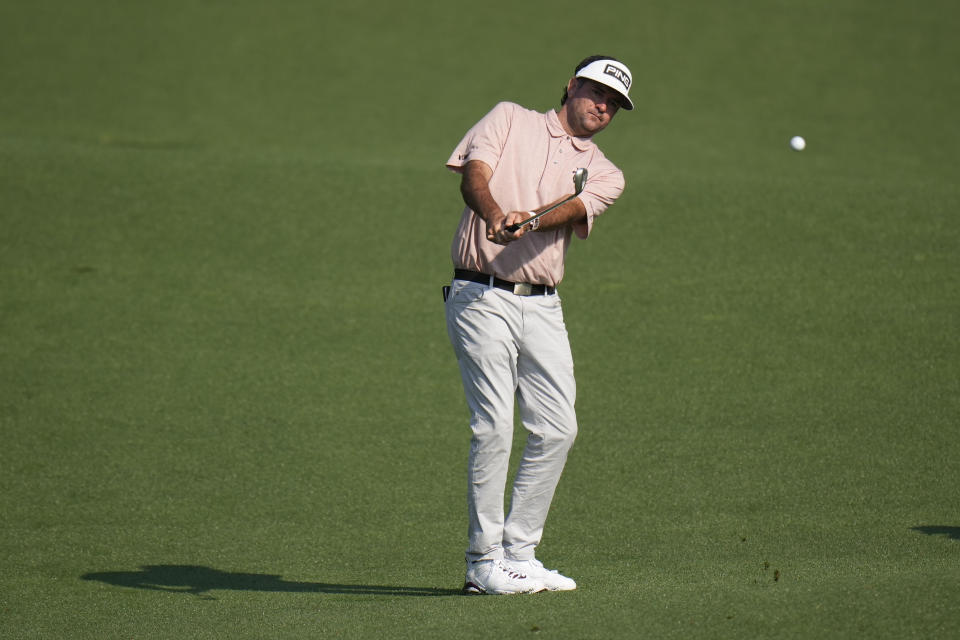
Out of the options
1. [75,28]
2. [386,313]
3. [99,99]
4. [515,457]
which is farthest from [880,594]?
[75,28]

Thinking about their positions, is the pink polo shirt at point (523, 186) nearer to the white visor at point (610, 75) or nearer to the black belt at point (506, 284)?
the black belt at point (506, 284)

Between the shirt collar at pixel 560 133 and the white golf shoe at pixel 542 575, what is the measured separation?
1.93 metres

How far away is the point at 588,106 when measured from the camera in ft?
18.0

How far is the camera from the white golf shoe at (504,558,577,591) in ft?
17.5

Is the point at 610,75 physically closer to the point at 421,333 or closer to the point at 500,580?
the point at 500,580

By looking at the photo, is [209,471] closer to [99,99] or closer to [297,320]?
[297,320]

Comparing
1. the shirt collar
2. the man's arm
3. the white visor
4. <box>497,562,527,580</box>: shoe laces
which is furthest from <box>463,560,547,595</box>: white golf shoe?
the white visor

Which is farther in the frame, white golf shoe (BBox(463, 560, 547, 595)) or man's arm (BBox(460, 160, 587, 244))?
white golf shoe (BBox(463, 560, 547, 595))

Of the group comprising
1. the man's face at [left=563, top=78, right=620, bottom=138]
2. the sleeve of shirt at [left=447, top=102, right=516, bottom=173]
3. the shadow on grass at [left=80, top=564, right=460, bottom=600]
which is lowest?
the shadow on grass at [left=80, top=564, right=460, bottom=600]

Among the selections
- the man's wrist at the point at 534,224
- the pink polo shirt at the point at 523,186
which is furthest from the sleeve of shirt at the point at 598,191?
the man's wrist at the point at 534,224

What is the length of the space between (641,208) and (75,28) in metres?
9.73

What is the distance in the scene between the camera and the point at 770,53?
17.3 m

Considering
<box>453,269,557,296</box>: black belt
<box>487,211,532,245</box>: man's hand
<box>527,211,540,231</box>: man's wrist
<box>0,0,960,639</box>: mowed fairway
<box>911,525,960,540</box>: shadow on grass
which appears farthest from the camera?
<box>911,525,960,540</box>: shadow on grass

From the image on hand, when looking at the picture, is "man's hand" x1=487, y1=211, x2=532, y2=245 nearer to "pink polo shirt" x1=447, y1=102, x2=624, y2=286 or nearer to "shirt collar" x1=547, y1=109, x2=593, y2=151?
"pink polo shirt" x1=447, y1=102, x2=624, y2=286
